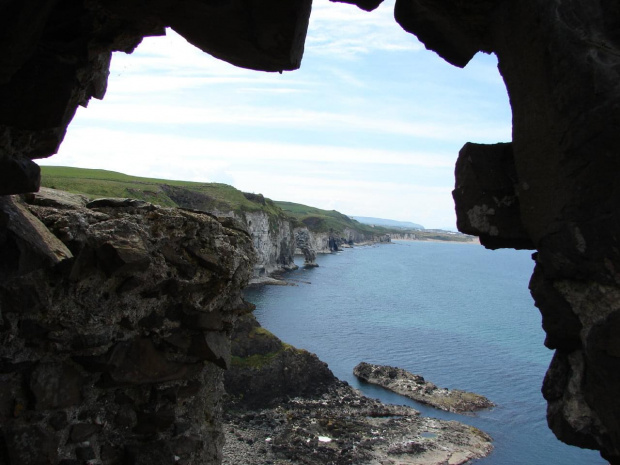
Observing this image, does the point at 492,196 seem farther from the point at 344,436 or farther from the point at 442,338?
the point at 442,338

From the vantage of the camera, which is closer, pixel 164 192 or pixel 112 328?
pixel 112 328

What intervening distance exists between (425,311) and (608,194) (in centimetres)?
8774

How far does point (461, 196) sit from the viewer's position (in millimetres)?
5758

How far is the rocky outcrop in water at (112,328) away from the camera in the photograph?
849 cm

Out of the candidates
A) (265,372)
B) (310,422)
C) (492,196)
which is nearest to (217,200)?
(265,372)

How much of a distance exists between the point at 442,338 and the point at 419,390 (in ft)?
76.1

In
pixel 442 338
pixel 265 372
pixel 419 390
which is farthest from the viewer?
pixel 442 338

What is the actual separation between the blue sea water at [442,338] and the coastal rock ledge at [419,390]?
96 cm

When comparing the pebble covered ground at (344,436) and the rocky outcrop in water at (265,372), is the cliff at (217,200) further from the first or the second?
the pebble covered ground at (344,436)

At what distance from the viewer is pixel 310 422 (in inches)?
1604

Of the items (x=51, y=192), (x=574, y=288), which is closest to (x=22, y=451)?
(x=51, y=192)

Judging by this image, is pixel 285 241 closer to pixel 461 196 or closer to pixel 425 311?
pixel 425 311

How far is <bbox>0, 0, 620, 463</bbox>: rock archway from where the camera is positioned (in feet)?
14.3

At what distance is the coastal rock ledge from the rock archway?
44638mm
